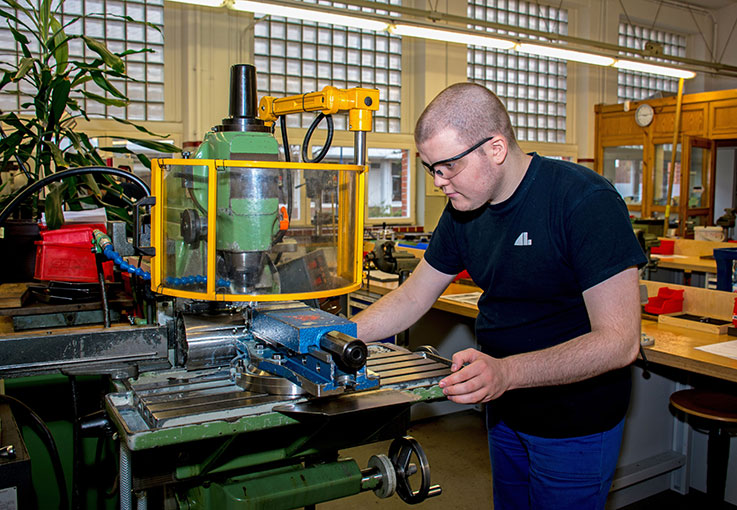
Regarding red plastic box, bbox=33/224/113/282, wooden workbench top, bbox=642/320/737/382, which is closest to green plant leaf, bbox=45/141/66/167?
red plastic box, bbox=33/224/113/282

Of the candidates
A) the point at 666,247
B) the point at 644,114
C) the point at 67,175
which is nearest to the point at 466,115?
the point at 67,175

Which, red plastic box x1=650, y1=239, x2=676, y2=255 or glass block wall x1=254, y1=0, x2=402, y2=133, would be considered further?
glass block wall x1=254, y1=0, x2=402, y2=133

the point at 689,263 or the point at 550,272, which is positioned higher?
the point at 550,272

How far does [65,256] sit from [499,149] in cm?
138

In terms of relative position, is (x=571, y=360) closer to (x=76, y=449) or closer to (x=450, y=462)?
(x=76, y=449)

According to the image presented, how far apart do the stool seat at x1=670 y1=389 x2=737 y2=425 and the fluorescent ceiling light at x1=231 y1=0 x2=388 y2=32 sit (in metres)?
3.02

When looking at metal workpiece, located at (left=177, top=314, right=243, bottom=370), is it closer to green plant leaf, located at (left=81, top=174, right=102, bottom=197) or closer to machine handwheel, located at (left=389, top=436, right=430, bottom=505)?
machine handwheel, located at (left=389, top=436, right=430, bottom=505)

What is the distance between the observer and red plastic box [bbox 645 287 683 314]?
2514mm

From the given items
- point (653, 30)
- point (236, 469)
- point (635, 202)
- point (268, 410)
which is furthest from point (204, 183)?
point (653, 30)

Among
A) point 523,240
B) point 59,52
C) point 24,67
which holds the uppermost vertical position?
point 59,52

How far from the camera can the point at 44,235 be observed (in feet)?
6.19

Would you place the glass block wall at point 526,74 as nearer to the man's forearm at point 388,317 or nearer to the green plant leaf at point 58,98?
the green plant leaf at point 58,98

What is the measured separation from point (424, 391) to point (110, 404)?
54 cm

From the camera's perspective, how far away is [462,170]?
120cm
